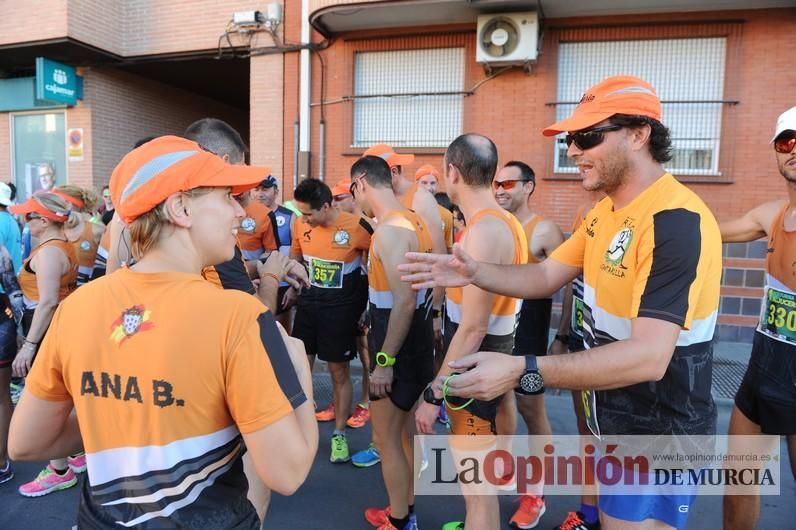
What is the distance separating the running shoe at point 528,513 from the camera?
333 cm

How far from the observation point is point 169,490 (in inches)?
54.7

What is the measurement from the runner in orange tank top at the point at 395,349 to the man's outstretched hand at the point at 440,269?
0.84 metres

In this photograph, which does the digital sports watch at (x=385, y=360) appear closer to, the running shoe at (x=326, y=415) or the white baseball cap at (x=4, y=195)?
the running shoe at (x=326, y=415)

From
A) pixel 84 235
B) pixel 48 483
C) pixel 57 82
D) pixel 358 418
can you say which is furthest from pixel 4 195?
pixel 57 82

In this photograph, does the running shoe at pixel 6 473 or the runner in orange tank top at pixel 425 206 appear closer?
the running shoe at pixel 6 473

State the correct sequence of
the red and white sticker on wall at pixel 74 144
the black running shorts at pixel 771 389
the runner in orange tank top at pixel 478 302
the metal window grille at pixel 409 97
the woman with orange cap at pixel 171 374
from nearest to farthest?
the woman with orange cap at pixel 171 374, the runner in orange tank top at pixel 478 302, the black running shorts at pixel 771 389, the metal window grille at pixel 409 97, the red and white sticker on wall at pixel 74 144

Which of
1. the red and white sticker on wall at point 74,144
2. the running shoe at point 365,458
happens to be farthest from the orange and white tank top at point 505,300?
the red and white sticker on wall at point 74,144

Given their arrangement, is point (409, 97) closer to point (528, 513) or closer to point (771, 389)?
point (528, 513)

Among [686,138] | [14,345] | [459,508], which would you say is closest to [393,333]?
[459,508]

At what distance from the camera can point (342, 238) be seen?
454 cm

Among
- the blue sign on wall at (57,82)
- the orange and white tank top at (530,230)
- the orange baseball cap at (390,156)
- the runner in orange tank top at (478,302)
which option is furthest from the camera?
the blue sign on wall at (57,82)

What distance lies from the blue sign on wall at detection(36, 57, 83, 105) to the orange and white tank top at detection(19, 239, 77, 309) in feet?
24.6

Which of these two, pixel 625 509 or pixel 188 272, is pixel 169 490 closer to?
pixel 188 272

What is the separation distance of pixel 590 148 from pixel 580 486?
273cm
